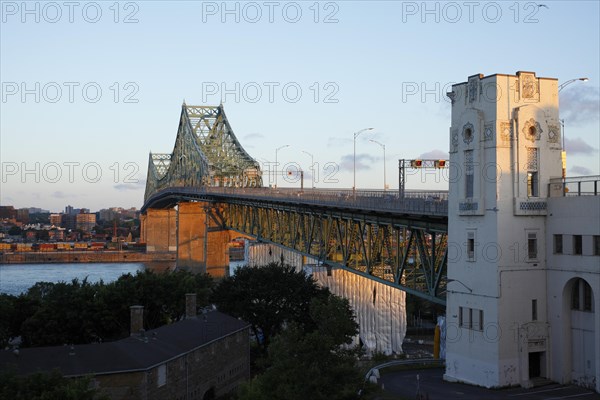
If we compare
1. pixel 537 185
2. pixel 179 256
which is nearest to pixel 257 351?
pixel 537 185

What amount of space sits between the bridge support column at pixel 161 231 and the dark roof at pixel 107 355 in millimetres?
136245

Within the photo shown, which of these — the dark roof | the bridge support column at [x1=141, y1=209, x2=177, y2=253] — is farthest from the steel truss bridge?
the bridge support column at [x1=141, y1=209, x2=177, y2=253]

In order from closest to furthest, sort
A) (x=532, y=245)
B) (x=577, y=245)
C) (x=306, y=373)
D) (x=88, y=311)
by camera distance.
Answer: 1. (x=306, y=373)
2. (x=577, y=245)
3. (x=532, y=245)
4. (x=88, y=311)

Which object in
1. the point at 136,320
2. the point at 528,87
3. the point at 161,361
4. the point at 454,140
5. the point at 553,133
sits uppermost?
the point at 528,87

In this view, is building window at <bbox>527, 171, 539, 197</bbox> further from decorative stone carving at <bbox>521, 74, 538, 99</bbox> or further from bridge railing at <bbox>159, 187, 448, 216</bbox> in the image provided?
bridge railing at <bbox>159, 187, 448, 216</bbox>

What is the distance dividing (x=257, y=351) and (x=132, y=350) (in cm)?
1648

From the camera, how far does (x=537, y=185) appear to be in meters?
27.1

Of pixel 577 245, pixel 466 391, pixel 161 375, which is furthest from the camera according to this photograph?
pixel 161 375

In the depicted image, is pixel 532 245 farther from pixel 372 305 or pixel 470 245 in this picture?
pixel 372 305

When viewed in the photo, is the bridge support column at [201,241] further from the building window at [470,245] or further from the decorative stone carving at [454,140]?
the building window at [470,245]

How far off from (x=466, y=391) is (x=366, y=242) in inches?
811

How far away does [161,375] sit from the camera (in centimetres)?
2848

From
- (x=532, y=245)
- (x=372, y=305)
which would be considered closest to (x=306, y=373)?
(x=532, y=245)

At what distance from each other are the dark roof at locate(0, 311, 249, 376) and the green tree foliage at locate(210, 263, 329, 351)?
1133 centimetres
